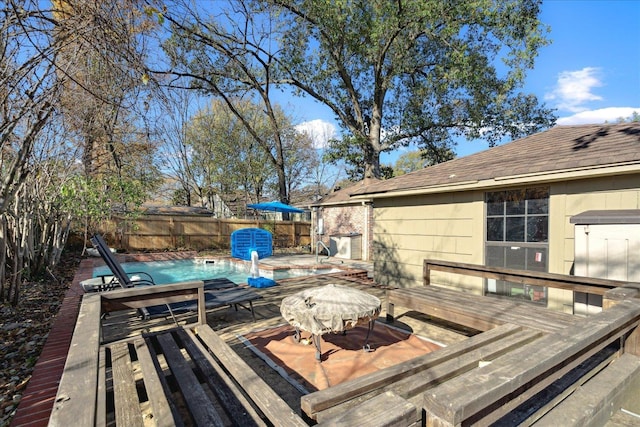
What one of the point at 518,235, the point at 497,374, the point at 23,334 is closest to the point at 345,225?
the point at 518,235

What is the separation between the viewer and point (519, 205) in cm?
506


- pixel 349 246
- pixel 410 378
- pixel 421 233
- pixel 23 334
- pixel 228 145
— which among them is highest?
pixel 228 145

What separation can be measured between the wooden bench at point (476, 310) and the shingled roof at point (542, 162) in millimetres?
1936

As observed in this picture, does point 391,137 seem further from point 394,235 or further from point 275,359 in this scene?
point 275,359

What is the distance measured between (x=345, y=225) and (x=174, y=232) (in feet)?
26.7

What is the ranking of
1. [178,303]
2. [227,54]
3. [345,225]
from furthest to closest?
[227,54]
[345,225]
[178,303]

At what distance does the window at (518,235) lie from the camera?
15.9ft

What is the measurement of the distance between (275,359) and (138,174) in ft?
57.4

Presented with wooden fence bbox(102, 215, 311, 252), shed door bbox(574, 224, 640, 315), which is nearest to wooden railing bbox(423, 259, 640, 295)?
shed door bbox(574, 224, 640, 315)

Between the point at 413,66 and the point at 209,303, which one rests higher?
the point at 413,66

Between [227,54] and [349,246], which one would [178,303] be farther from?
[227,54]

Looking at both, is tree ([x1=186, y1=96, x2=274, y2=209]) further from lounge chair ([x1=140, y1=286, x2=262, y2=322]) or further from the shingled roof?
lounge chair ([x1=140, y1=286, x2=262, y2=322])

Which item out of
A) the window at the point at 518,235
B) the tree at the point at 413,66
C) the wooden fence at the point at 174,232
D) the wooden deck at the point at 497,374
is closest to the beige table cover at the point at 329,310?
the wooden deck at the point at 497,374

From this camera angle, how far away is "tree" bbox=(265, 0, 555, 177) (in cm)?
1220
